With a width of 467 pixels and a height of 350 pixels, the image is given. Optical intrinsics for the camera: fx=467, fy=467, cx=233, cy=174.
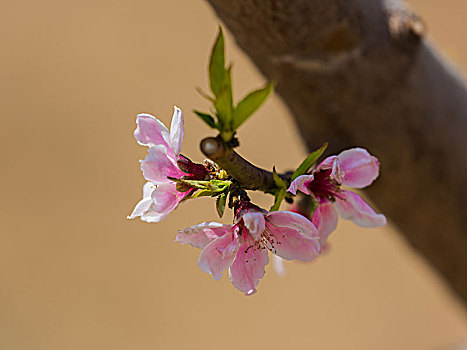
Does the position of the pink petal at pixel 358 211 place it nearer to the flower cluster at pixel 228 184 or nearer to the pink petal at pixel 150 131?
the flower cluster at pixel 228 184

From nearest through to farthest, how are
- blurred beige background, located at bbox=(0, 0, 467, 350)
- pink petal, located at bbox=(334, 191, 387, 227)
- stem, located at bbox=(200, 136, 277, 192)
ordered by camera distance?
stem, located at bbox=(200, 136, 277, 192) → pink petal, located at bbox=(334, 191, 387, 227) → blurred beige background, located at bbox=(0, 0, 467, 350)

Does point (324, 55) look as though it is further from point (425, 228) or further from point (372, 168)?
point (425, 228)

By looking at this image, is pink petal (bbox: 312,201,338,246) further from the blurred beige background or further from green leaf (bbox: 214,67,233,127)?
the blurred beige background

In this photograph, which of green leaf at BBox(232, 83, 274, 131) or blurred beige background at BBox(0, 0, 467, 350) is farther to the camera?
blurred beige background at BBox(0, 0, 467, 350)

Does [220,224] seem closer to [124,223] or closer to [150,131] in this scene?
[150,131]

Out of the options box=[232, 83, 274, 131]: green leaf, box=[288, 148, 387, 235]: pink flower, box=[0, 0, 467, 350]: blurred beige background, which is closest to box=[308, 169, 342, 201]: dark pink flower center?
box=[288, 148, 387, 235]: pink flower

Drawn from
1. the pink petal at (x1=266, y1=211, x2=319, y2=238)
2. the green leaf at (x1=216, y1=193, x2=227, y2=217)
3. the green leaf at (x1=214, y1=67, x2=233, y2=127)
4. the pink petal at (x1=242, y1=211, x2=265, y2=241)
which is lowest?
the pink petal at (x1=266, y1=211, x2=319, y2=238)
